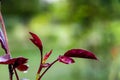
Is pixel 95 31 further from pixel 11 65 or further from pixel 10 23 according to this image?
pixel 10 23

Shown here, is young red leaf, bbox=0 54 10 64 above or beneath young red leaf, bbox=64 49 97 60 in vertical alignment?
above

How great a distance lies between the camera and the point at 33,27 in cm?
602

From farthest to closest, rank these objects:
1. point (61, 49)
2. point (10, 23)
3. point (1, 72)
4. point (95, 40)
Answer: point (10, 23) < point (61, 49) < point (1, 72) < point (95, 40)

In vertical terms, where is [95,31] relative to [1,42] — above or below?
below

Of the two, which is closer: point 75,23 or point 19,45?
point 75,23

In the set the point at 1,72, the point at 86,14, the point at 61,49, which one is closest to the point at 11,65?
the point at 86,14

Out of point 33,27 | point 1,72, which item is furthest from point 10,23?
point 1,72

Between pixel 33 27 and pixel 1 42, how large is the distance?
5307 mm

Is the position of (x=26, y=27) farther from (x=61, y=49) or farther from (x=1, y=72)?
(x=1, y=72)

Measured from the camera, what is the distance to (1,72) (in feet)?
15.5

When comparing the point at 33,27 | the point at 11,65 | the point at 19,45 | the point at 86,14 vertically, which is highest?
the point at 11,65

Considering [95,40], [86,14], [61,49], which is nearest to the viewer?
[86,14]

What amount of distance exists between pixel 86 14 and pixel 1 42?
1.22m

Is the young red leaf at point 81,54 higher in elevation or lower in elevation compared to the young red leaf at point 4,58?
lower
